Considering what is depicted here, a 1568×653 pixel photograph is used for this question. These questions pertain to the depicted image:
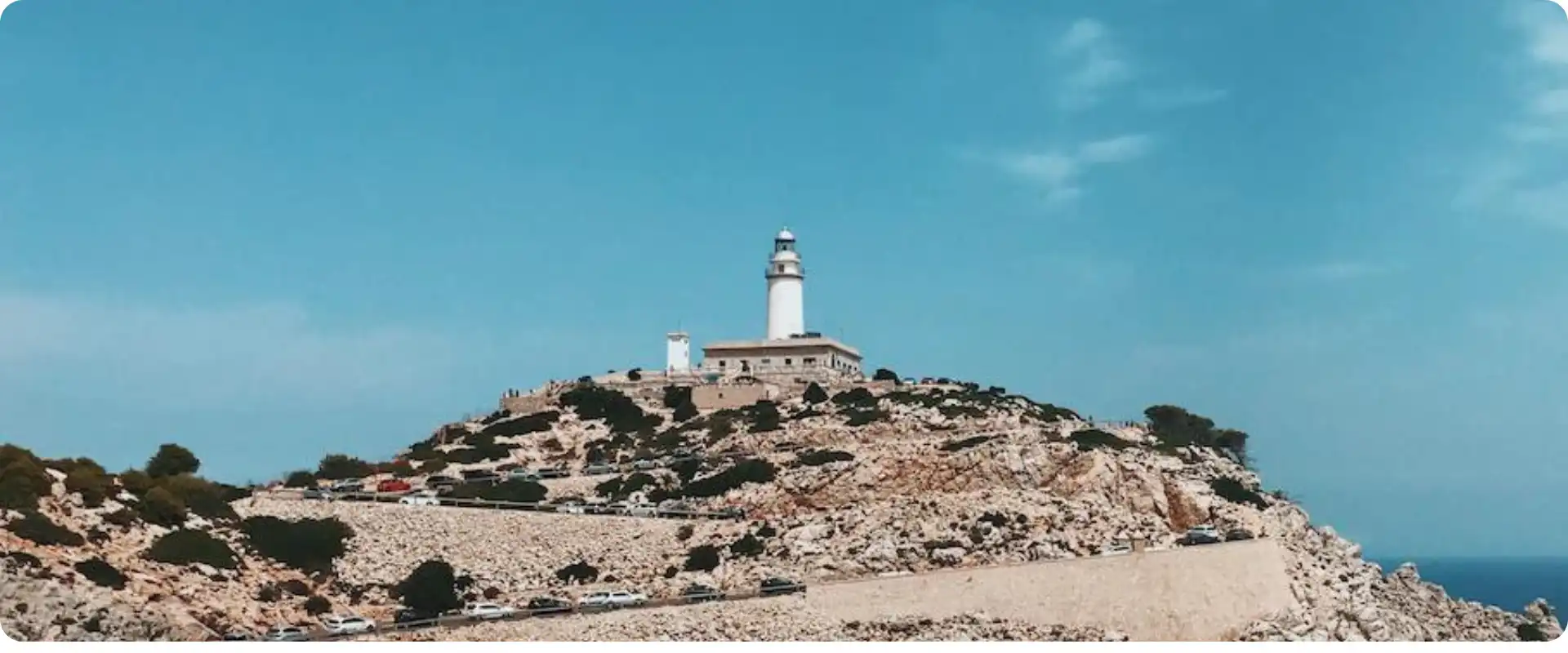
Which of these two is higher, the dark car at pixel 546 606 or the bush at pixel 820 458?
the bush at pixel 820 458

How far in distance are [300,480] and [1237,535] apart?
2136cm

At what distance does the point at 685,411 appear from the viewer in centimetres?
5416

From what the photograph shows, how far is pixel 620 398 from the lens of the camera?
180ft

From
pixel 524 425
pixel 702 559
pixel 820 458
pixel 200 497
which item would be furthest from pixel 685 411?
pixel 200 497

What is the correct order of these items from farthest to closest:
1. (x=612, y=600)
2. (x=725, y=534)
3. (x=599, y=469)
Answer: (x=599, y=469) → (x=725, y=534) → (x=612, y=600)

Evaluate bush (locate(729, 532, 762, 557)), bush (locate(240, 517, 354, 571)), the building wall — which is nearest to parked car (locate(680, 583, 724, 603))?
bush (locate(729, 532, 762, 557))

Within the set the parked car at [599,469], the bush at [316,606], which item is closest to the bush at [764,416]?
the parked car at [599,469]

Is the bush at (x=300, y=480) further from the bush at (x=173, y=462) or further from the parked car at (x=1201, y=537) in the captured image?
the parked car at (x=1201, y=537)

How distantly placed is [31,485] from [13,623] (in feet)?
18.4

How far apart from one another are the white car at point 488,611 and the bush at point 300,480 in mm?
11964

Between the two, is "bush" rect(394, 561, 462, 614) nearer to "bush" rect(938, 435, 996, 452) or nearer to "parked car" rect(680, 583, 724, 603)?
"parked car" rect(680, 583, 724, 603)

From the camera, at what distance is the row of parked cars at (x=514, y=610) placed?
3088cm

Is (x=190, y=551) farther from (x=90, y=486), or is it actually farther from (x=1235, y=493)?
(x=1235, y=493)

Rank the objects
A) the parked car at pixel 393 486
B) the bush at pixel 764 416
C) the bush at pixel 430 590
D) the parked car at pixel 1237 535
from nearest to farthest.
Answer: the bush at pixel 430 590
the parked car at pixel 1237 535
the parked car at pixel 393 486
the bush at pixel 764 416
